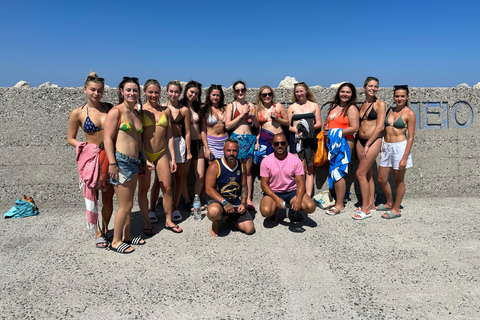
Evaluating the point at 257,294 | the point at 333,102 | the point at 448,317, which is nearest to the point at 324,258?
the point at 257,294

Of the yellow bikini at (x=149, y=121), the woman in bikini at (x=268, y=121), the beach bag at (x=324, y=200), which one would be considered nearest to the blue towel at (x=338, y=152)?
the beach bag at (x=324, y=200)

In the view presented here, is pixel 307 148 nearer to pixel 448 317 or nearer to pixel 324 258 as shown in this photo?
pixel 324 258

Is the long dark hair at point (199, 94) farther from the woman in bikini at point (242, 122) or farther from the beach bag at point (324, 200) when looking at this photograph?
the beach bag at point (324, 200)

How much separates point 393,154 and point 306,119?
1.38 m

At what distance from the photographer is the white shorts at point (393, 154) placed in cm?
448

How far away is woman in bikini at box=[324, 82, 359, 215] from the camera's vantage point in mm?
4609

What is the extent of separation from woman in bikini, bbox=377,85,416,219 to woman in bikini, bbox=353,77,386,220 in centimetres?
15

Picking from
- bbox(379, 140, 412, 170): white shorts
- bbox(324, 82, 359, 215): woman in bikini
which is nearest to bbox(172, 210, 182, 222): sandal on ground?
bbox(324, 82, 359, 215): woman in bikini

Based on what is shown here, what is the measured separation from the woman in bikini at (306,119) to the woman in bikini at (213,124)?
3.55 ft

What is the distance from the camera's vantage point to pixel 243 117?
4.58 meters

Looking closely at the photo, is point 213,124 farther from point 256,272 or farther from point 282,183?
point 256,272

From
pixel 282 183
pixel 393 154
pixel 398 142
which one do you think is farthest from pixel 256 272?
pixel 398 142

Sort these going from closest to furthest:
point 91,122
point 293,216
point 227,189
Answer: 1. point 91,122
2. point 227,189
3. point 293,216

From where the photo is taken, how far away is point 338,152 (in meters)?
4.70
